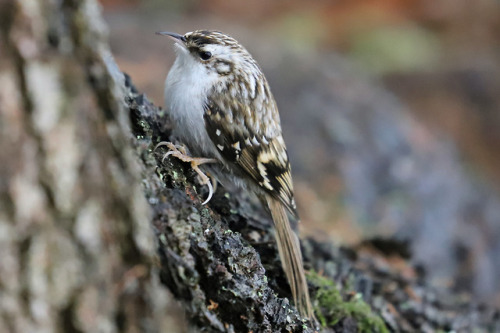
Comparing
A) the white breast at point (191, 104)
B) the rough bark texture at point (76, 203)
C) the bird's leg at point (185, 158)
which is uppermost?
the white breast at point (191, 104)

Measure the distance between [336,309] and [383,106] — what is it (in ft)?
16.0

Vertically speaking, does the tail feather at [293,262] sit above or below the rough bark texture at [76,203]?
above

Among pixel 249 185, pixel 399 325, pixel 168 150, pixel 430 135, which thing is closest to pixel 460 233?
pixel 430 135

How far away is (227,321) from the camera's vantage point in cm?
187

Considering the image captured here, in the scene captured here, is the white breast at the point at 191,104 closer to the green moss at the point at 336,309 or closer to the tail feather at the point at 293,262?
the tail feather at the point at 293,262

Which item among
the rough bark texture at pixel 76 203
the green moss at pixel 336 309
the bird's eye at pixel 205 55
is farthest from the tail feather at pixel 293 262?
the bird's eye at pixel 205 55

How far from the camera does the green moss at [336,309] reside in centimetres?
257

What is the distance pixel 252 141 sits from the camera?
2840 mm

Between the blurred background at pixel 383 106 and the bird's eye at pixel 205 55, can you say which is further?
the blurred background at pixel 383 106

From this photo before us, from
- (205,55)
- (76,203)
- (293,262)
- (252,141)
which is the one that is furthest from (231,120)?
(76,203)

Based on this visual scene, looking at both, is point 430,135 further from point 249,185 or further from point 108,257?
point 108,257

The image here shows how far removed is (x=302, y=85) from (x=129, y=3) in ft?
14.2

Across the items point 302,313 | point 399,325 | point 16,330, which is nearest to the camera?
point 16,330

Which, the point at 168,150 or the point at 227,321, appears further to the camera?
the point at 168,150
